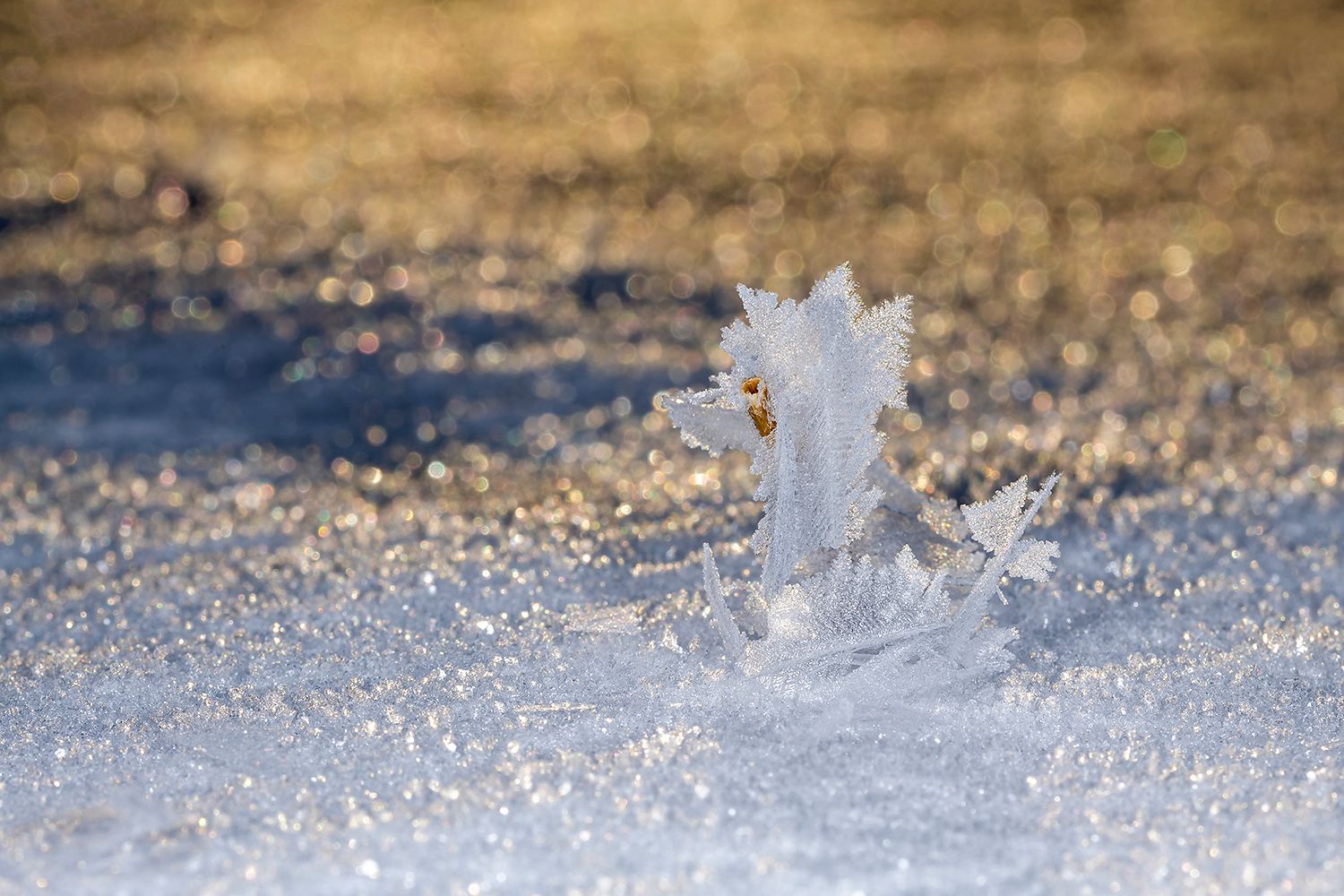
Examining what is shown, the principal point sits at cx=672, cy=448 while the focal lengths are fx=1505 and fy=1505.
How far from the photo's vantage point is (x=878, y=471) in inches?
61.7

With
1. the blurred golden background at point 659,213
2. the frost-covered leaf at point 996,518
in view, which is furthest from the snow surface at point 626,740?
the blurred golden background at point 659,213

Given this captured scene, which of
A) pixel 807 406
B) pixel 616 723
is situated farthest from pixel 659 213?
pixel 616 723

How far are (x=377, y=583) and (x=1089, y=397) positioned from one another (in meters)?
1.37

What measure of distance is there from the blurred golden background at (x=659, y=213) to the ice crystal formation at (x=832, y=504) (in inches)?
31.7

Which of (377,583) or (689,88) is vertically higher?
(689,88)

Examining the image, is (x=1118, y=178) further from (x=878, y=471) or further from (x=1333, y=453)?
(x=878, y=471)

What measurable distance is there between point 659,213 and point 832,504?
2231 mm

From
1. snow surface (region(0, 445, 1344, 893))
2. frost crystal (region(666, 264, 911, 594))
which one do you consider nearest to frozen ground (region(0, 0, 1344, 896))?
snow surface (region(0, 445, 1344, 893))

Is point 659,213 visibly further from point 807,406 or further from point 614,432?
point 807,406

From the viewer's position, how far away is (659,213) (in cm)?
361

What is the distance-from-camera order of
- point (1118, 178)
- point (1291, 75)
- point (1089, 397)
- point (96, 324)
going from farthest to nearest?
point (1291, 75) < point (1118, 178) < point (96, 324) < point (1089, 397)

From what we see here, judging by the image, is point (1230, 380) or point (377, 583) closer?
point (377, 583)

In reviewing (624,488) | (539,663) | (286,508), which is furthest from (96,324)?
(539,663)

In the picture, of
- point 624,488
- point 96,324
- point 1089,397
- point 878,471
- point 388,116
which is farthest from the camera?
point 388,116
